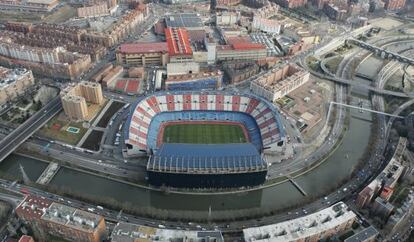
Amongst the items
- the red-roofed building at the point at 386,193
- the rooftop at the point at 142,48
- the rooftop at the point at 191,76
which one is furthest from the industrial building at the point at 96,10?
the red-roofed building at the point at 386,193

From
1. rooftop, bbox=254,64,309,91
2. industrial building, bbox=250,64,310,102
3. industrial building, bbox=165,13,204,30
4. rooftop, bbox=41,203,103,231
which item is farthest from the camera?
industrial building, bbox=165,13,204,30

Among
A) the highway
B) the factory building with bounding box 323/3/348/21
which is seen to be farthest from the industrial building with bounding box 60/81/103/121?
the factory building with bounding box 323/3/348/21

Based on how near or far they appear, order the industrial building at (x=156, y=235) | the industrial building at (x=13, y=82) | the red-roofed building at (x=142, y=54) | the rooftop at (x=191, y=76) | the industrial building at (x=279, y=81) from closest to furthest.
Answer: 1. the industrial building at (x=156, y=235)
2. the industrial building at (x=13, y=82)
3. the industrial building at (x=279, y=81)
4. the rooftop at (x=191, y=76)
5. the red-roofed building at (x=142, y=54)

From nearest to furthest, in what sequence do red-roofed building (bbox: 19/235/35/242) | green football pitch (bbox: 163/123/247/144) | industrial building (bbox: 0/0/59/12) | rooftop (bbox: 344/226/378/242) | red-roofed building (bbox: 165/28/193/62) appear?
1. red-roofed building (bbox: 19/235/35/242)
2. rooftop (bbox: 344/226/378/242)
3. green football pitch (bbox: 163/123/247/144)
4. red-roofed building (bbox: 165/28/193/62)
5. industrial building (bbox: 0/0/59/12)

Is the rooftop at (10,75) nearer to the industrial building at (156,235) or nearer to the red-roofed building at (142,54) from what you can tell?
the red-roofed building at (142,54)

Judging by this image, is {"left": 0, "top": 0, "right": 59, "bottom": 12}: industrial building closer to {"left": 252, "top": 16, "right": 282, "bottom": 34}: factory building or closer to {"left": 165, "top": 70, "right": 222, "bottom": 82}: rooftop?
{"left": 165, "top": 70, "right": 222, "bottom": 82}: rooftop

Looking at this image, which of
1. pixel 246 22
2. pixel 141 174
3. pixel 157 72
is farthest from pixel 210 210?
pixel 246 22

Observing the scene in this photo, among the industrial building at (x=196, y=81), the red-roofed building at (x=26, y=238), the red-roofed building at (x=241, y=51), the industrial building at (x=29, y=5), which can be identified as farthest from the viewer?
the industrial building at (x=29, y=5)

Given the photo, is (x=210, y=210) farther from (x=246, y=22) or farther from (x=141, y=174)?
(x=246, y=22)
